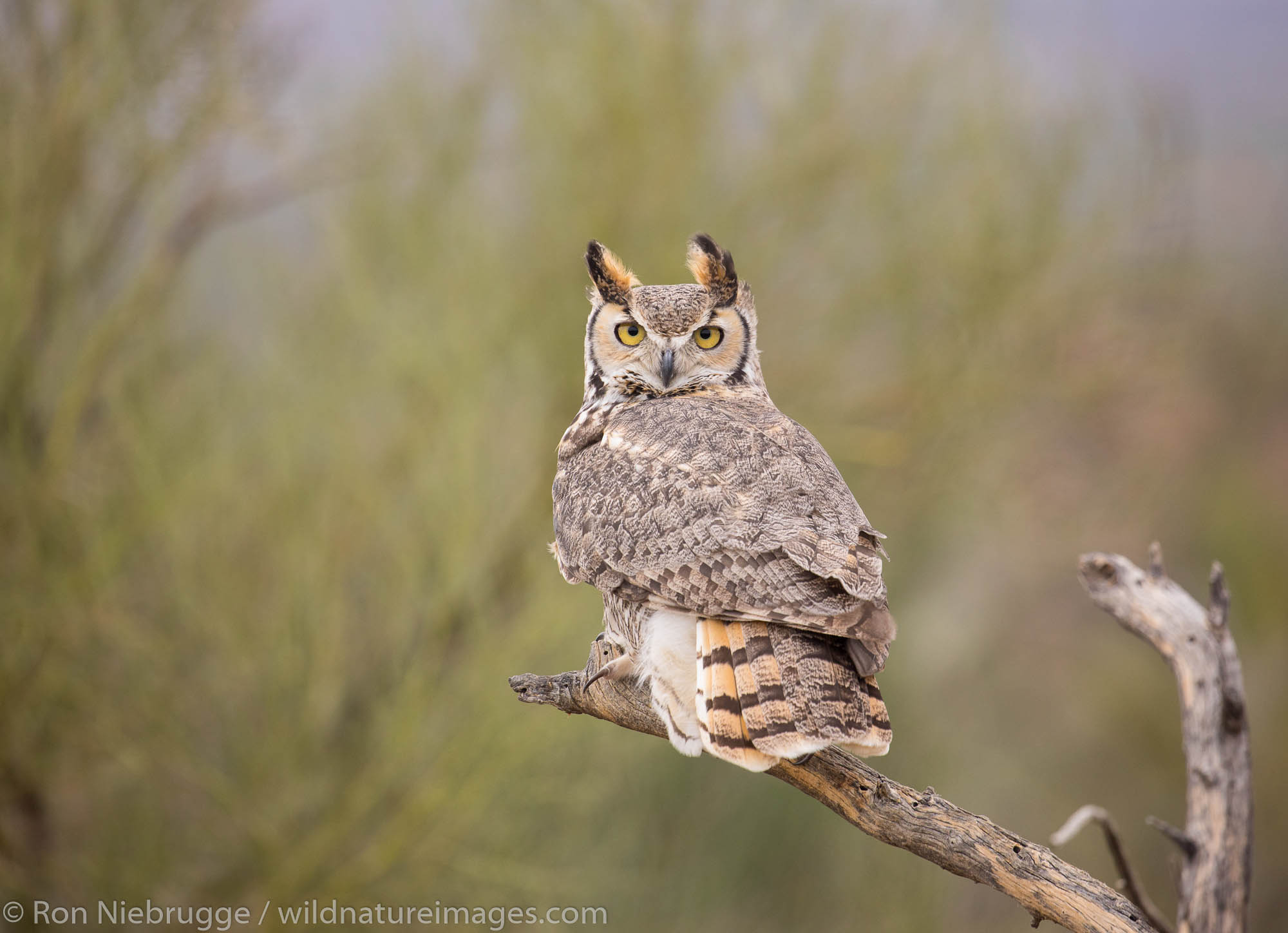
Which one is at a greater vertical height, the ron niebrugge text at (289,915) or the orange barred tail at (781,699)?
the orange barred tail at (781,699)

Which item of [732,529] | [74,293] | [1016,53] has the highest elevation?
[1016,53]

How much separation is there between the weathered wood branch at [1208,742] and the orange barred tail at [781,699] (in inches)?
42.3

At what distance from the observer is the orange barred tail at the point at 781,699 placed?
1.66m

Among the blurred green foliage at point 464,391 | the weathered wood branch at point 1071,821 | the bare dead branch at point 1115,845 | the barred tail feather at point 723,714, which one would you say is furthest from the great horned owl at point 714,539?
the blurred green foliage at point 464,391

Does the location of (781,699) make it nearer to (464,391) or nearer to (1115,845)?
(1115,845)

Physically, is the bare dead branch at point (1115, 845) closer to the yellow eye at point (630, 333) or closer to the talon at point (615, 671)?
the talon at point (615, 671)

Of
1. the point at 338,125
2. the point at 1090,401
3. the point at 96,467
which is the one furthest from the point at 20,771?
the point at 1090,401

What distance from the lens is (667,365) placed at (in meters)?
2.64

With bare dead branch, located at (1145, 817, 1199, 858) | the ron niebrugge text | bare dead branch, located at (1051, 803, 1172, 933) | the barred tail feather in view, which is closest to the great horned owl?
the barred tail feather

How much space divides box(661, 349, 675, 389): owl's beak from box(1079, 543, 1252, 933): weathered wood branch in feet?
4.07

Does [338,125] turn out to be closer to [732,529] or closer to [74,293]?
[74,293]

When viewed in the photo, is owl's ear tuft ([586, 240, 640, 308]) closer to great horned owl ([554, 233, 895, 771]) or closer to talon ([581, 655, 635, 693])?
great horned owl ([554, 233, 895, 771])

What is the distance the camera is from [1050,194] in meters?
7.70

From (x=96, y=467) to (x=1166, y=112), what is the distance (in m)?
7.13
